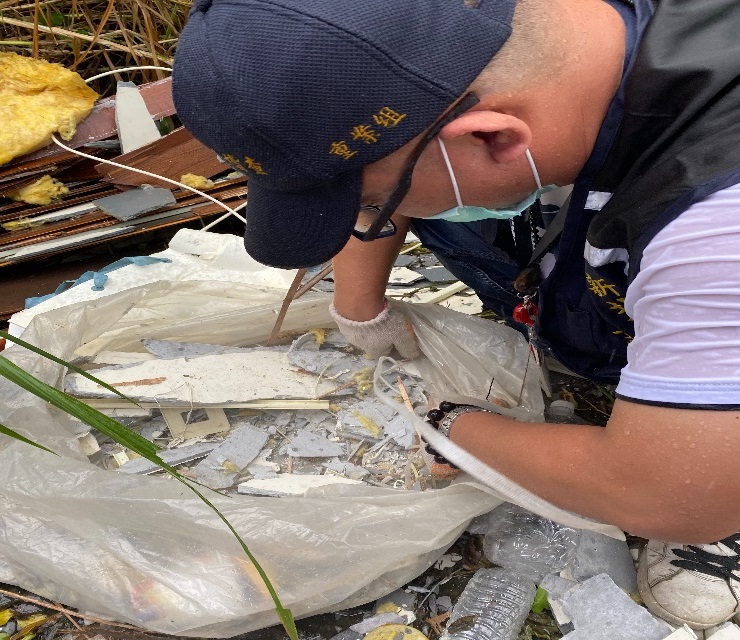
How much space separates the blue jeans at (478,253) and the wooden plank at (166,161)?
1002mm

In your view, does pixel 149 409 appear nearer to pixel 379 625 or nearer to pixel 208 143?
pixel 379 625

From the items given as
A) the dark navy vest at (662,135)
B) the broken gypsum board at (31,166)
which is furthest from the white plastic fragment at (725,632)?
the broken gypsum board at (31,166)

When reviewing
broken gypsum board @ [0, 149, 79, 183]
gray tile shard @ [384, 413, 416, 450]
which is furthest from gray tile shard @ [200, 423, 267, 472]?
broken gypsum board @ [0, 149, 79, 183]

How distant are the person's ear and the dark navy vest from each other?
14cm

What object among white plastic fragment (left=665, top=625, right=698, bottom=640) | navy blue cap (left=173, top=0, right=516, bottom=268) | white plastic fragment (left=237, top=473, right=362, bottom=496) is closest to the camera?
navy blue cap (left=173, top=0, right=516, bottom=268)

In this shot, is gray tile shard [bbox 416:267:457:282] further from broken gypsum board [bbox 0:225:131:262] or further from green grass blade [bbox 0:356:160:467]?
green grass blade [bbox 0:356:160:467]

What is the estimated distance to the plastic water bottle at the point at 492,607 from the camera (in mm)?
1288

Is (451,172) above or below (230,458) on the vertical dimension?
above

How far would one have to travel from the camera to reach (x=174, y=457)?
5.28 ft

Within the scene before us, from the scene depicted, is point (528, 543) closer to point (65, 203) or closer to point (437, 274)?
point (437, 274)

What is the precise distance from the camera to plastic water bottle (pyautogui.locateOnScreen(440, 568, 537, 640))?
4.23ft

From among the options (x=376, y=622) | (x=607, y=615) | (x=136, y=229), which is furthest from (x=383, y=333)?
(x=136, y=229)

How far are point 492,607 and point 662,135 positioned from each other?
2.82 feet

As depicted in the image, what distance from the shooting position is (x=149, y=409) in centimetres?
170
